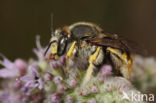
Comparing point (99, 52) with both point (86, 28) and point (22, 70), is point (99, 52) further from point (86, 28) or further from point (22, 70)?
point (22, 70)

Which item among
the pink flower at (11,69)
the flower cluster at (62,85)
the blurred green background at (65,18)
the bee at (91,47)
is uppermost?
the blurred green background at (65,18)

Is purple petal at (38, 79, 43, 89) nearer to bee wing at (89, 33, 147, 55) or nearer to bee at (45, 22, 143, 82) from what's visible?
bee at (45, 22, 143, 82)

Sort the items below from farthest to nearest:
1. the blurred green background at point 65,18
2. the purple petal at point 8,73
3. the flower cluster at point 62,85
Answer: the blurred green background at point 65,18
the purple petal at point 8,73
the flower cluster at point 62,85

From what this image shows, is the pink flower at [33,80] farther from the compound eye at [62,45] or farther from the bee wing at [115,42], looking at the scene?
the bee wing at [115,42]

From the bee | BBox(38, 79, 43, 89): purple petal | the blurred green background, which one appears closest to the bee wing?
the bee

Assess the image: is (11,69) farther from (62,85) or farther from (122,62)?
(122,62)

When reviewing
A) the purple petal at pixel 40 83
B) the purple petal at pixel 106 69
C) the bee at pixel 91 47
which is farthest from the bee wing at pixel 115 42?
the purple petal at pixel 40 83

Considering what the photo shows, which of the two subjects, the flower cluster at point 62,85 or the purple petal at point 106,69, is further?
the purple petal at point 106,69
